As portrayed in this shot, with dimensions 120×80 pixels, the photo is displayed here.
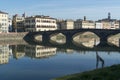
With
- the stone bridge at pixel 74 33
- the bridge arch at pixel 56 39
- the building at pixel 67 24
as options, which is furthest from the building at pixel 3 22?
the building at pixel 67 24

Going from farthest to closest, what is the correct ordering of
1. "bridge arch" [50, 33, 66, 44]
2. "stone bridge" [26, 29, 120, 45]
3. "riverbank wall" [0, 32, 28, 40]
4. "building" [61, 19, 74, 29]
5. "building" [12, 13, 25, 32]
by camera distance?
"building" [61, 19, 74, 29], "building" [12, 13, 25, 32], "bridge arch" [50, 33, 66, 44], "riverbank wall" [0, 32, 28, 40], "stone bridge" [26, 29, 120, 45]

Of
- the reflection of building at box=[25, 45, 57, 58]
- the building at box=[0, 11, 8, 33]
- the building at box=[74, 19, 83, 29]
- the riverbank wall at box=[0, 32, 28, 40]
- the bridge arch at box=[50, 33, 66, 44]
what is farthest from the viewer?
the building at box=[74, 19, 83, 29]

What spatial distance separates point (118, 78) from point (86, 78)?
2268 mm

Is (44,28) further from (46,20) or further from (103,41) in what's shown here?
(103,41)

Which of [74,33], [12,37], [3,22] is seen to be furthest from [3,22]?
[74,33]

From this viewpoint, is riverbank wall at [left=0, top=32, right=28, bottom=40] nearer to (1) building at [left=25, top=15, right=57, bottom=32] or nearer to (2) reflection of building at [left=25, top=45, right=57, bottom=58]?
(1) building at [left=25, top=15, right=57, bottom=32]

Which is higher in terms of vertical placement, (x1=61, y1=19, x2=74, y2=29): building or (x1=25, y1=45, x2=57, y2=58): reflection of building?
(x1=61, y1=19, x2=74, y2=29): building

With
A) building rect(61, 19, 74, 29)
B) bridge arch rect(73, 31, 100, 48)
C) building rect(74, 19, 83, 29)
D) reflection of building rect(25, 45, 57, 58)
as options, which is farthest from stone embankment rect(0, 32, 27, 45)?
building rect(74, 19, 83, 29)

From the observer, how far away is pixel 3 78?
27.7m

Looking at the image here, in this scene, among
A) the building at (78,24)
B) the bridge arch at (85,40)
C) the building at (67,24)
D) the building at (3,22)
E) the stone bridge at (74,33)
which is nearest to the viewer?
the bridge arch at (85,40)

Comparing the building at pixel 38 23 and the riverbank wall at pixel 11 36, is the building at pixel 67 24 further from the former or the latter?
the riverbank wall at pixel 11 36

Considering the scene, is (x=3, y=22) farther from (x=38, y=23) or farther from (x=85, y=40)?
(x=85, y=40)

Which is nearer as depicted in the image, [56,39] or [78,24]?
[56,39]


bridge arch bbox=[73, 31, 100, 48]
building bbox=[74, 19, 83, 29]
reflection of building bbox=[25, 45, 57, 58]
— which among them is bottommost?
A: bridge arch bbox=[73, 31, 100, 48]
